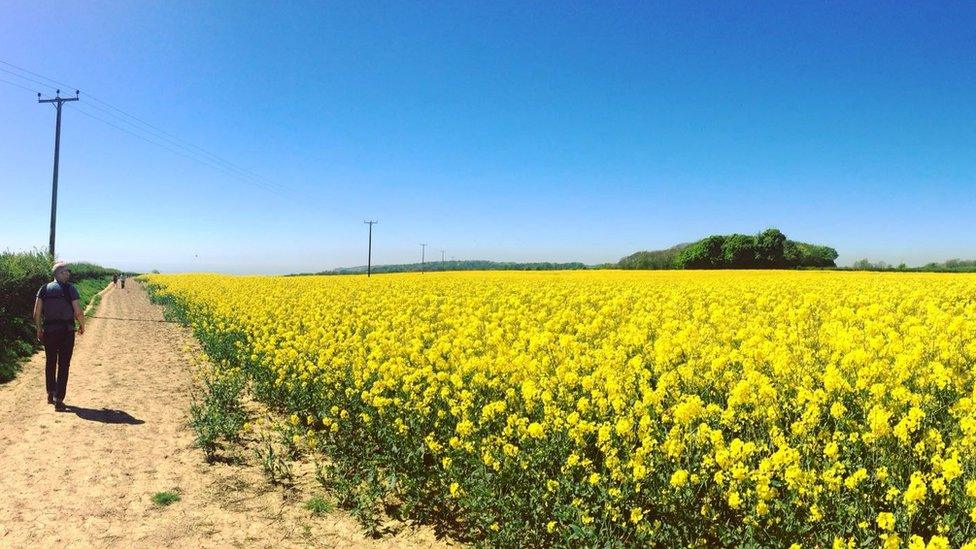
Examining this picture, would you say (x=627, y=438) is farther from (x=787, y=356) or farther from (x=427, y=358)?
(x=427, y=358)

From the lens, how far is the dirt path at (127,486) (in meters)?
5.17

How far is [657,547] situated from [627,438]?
88 cm

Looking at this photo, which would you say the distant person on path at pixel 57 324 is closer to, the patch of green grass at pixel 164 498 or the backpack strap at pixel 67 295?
the backpack strap at pixel 67 295

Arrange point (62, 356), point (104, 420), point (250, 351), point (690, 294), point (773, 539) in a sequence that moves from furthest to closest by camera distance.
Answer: point (690, 294)
point (250, 351)
point (62, 356)
point (104, 420)
point (773, 539)

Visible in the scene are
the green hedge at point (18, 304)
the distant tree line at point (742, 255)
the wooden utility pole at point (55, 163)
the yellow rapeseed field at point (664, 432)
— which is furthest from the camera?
the distant tree line at point (742, 255)

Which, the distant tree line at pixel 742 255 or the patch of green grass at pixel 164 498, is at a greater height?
the distant tree line at pixel 742 255

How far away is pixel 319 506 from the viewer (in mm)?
5812

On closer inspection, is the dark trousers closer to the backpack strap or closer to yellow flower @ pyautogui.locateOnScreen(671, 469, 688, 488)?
the backpack strap

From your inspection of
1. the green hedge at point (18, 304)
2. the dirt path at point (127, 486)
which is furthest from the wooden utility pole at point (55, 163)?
the dirt path at point (127, 486)

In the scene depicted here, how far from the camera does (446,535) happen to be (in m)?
5.27

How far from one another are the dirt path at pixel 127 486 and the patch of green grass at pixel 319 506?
70 millimetres

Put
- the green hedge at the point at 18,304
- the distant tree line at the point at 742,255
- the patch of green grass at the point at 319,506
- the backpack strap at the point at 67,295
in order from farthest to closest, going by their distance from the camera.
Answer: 1. the distant tree line at the point at 742,255
2. the green hedge at the point at 18,304
3. the backpack strap at the point at 67,295
4. the patch of green grass at the point at 319,506

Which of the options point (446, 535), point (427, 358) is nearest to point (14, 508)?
point (446, 535)

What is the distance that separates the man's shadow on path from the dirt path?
2 centimetres
